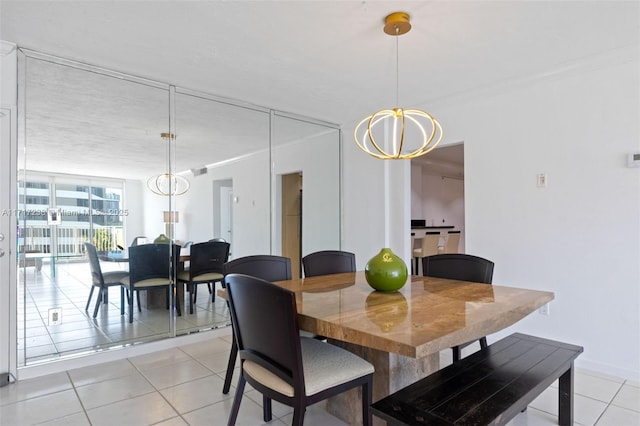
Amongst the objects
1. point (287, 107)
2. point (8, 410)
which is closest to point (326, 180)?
point (287, 107)

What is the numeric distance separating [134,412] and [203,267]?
5.48 feet

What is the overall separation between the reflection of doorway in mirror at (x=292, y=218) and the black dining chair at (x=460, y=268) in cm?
220

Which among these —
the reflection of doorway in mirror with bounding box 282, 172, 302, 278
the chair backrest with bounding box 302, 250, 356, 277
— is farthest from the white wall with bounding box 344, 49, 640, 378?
the reflection of doorway in mirror with bounding box 282, 172, 302, 278

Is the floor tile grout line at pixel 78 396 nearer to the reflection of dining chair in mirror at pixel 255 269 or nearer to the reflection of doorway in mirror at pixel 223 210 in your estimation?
the reflection of dining chair in mirror at pixel 255 269

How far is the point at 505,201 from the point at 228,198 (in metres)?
2.81

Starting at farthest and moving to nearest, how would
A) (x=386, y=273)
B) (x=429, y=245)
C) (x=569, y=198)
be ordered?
1. (x=429, y=245)
2. (x=569, y=198)
3. (x=386, y=273)

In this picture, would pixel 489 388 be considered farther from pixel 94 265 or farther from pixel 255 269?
pixel 94 265

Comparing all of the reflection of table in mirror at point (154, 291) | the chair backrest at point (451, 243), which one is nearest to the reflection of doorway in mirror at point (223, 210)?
the reflection of table in mirror at point (154, 291)

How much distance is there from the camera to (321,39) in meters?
2.54

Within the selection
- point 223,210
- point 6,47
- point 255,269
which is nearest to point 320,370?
point 255,269

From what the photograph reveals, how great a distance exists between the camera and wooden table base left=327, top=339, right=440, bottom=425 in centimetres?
191

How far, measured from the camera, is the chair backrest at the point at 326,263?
A: 2861mm

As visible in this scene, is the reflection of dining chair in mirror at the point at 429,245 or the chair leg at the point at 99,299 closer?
the chair leg at the point at 99,299

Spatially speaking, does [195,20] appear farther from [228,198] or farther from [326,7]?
[228,198]
